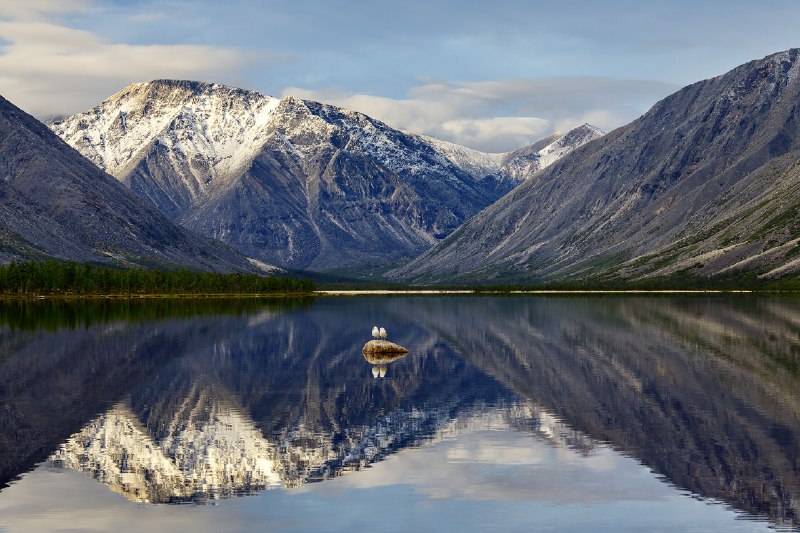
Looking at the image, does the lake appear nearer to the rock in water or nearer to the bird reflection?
the bird reflection

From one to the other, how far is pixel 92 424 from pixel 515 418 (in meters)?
25.5

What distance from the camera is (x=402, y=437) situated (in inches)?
2331

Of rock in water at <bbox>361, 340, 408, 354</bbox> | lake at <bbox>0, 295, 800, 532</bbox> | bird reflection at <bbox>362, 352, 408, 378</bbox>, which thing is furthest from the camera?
rock in water at <bbox>361, 340, 408, 354</bbox>

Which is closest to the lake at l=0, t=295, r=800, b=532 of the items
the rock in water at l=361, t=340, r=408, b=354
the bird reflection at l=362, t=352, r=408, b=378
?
the bird reflection at l=362, t=352, r=408, b=378

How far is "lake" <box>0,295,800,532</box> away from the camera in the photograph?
Result: 4284 centimetres

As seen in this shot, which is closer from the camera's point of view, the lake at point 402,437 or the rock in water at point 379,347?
the lake at point 402,437

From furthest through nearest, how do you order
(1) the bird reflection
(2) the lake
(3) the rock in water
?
1. (3) the rock in water
2. (1) the bird reflection
3. (2) the lake

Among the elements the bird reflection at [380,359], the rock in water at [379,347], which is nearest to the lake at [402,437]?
the bird reflection at [380,359]

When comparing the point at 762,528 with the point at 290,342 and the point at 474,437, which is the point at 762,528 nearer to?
the point at 474,437

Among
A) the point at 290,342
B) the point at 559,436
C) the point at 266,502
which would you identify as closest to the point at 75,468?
the point at 266,502

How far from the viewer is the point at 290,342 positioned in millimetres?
126062

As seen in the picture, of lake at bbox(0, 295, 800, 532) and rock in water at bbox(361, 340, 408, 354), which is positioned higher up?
rock in water at bbox(361, 340, 408, 354)

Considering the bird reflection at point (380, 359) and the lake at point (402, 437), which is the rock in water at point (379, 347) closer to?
the bird reflection at point (380, 359)

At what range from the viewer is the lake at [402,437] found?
42844 mm
